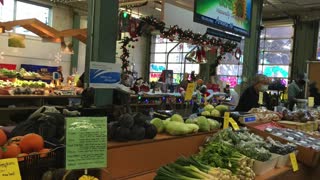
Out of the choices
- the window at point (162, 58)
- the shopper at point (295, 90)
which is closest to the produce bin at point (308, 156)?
the shopper at point (295, 90)

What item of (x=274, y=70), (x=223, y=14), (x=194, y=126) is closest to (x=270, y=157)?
(x=194, y=126)

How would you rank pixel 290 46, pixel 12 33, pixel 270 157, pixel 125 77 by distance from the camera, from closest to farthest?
pixel 270 157, pixel 125 77, pixel 12 33, pixel 290 46

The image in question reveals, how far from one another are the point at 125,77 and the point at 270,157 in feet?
12.4

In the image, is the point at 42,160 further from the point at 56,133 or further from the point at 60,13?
the point at 60,13

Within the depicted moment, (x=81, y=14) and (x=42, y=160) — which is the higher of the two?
(x=81, y=14)

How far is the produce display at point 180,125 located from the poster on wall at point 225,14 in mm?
1794

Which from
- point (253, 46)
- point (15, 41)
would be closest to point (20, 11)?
point (15, 41)

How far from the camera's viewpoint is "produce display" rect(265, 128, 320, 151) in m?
3.33

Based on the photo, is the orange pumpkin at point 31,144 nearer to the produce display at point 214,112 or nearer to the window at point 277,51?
the produce display at point 214,112

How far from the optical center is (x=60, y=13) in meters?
15.5

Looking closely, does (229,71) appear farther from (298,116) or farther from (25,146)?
(25,146)

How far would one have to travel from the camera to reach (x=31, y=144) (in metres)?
1.71

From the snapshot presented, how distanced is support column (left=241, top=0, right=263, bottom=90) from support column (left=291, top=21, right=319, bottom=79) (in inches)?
298

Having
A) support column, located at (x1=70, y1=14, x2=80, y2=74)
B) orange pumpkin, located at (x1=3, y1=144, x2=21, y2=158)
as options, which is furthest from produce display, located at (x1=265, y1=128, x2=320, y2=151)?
support column, located at (x1=70, y1=14, x2=80, y2=74)
